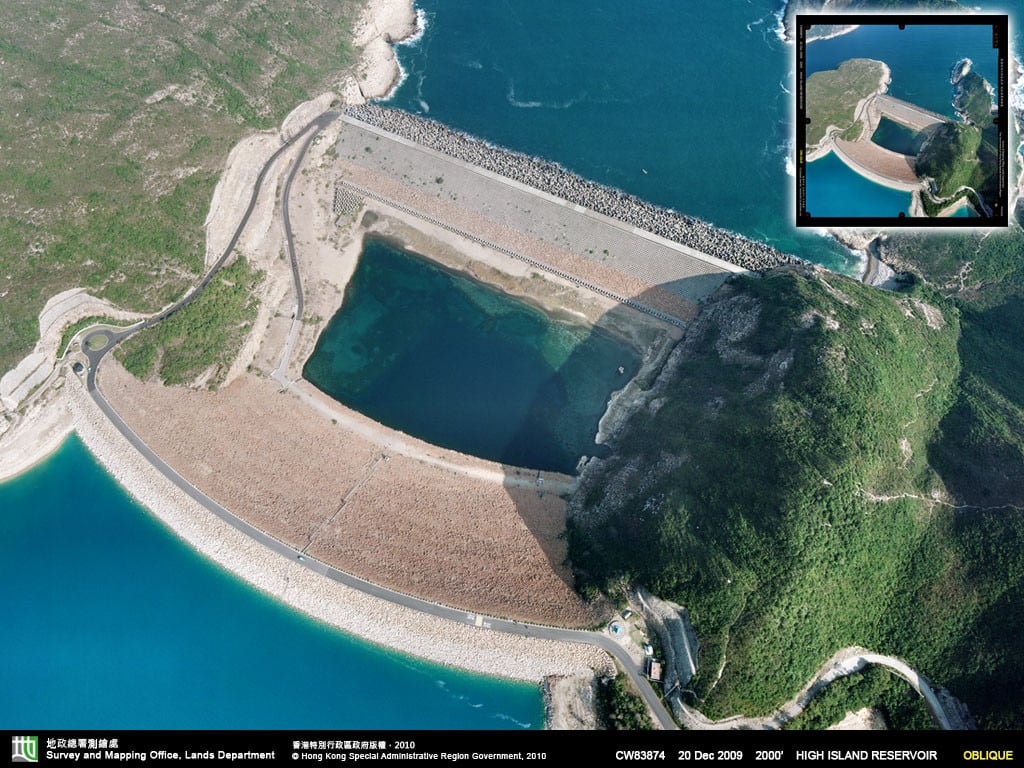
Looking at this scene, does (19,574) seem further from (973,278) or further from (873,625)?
(973,278)

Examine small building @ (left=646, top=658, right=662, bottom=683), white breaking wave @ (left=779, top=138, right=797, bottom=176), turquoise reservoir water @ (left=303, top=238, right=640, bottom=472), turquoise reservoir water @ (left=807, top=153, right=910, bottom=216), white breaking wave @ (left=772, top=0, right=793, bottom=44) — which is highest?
A: white breaking wave @ (left=772, top=0, right=793, bottom=44)

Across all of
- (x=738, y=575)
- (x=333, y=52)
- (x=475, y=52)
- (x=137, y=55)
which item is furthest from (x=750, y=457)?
(x=137, y=55)

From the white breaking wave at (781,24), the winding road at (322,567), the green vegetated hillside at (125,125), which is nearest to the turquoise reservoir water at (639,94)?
the white breaking wave at (781,24)

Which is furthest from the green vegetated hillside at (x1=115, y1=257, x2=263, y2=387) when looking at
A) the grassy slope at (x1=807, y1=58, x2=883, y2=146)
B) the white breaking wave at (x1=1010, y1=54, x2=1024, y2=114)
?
the white breaking wave at (x1=1010, y1=54, x2=1024, y2=114)

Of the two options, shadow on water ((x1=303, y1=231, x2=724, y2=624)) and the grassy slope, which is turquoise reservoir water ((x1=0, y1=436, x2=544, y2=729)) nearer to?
shadow on water ((x1=303, y1=231, x2=724, y2=624))

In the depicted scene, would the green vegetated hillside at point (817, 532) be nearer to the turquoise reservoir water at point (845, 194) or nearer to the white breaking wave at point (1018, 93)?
the turquoise reservoir water at point (845, 194)
